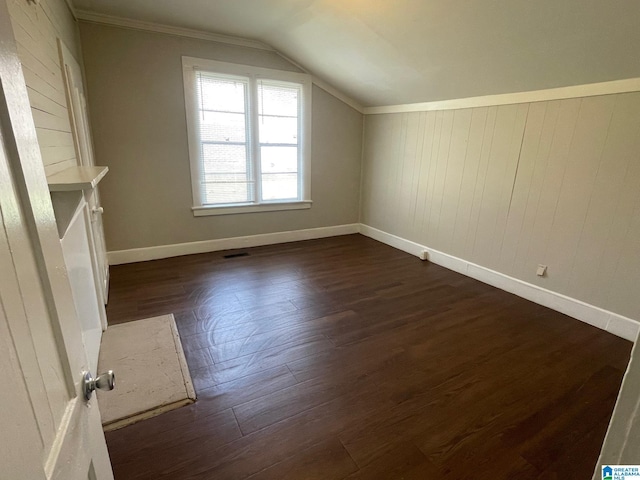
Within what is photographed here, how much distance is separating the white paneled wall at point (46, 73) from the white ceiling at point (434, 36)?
120 centimetres

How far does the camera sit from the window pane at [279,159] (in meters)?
4.43

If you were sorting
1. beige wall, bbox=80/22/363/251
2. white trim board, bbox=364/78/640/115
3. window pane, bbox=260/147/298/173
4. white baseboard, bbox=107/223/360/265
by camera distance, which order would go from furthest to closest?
window pane, bbox=260/147/298/173, white baseboard, bbox=107/223/360/265, beige wall, bbox=80/22/363/251, white trim board, bbox=364/78/640/115

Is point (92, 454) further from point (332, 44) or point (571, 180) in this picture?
point (332, 44)

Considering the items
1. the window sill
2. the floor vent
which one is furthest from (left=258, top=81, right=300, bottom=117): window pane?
the floor vent

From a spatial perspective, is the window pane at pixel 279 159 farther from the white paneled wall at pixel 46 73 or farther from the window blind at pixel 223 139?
the white paneled wall at pixel 46 73

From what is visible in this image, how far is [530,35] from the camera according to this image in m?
2.33

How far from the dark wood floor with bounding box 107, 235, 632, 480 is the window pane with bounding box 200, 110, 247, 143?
176 centimetres

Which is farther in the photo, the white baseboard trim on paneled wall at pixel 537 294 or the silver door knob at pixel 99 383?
the white baseboard trim on paneled wall at pixel 537 294

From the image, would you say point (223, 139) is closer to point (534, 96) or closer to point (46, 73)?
point (46, 73)

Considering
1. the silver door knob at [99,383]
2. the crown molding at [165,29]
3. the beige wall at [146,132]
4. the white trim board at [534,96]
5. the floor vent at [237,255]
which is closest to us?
the silver door knob at [99,383]

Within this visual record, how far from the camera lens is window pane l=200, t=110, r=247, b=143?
396 centimetres

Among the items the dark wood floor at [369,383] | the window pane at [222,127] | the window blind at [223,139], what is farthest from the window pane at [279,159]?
the dark wood floor at [369,383]

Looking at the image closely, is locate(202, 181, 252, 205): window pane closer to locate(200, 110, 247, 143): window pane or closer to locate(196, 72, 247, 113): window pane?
locate(200, 110, 247, 143): window pane

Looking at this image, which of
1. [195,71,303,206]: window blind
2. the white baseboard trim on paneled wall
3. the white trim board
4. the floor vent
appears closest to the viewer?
the white trim board
